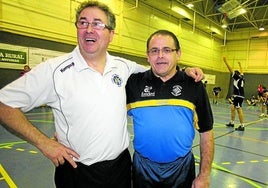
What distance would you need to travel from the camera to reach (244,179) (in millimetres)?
4184

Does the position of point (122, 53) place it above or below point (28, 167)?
above

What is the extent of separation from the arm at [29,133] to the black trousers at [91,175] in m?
0.23

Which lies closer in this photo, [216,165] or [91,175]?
[91,175]

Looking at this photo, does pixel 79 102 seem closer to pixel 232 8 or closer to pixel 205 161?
pixel 205 161

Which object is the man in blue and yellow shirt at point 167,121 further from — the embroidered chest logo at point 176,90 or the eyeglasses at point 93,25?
the eyeglasses at point 93,25

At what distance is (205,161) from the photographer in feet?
7.22

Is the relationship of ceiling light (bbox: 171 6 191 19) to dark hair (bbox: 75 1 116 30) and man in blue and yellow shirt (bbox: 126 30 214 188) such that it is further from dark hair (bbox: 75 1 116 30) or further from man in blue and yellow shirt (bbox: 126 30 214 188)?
dark hair (bbox: 75 1 116 30)

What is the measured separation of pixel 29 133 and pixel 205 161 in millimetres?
1571

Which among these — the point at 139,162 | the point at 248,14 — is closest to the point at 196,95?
the point at 139,162

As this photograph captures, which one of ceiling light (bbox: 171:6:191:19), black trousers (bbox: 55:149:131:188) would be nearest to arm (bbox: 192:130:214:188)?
black trousers (bbox: 55:149:131:188)

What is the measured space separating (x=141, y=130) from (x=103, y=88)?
1.90 feet

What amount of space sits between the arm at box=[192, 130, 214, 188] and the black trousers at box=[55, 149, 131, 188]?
75 cm

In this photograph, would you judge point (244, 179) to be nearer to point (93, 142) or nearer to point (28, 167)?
point (93, 142)

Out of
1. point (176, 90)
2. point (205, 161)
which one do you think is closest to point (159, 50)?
point (176, 90)
